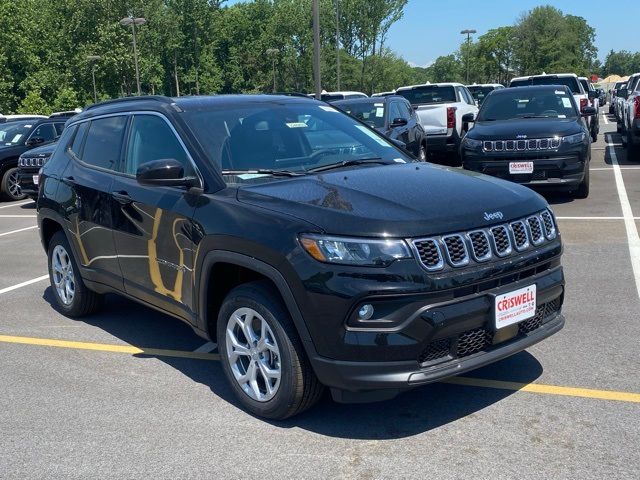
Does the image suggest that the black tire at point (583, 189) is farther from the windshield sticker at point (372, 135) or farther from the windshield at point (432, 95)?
the windshield at point (432, 95)

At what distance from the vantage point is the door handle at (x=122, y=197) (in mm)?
5047

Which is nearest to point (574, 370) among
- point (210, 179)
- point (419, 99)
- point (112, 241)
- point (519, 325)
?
point (519, 325)

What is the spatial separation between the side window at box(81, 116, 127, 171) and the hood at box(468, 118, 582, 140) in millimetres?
6662

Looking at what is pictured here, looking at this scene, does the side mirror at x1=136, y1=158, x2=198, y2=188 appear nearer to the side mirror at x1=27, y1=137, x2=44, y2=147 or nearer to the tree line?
the side mirror at x1=27, y1=137, x2=44, y2=147

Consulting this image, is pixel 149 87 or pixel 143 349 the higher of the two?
pixel 149 87

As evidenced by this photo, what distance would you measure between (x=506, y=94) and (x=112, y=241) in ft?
29.6

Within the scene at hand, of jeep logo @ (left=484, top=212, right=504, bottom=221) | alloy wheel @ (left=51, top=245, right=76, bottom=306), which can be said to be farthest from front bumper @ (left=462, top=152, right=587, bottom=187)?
jeep logo @ (left=484, top=212, right=504, bottom=221)

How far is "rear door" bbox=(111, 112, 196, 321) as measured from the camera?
4504 millimetres

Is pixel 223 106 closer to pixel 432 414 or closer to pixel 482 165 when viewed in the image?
pixel 432 414

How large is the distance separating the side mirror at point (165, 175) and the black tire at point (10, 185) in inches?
516

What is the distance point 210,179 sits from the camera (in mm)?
4367

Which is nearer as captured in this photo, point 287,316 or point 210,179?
point 287,316

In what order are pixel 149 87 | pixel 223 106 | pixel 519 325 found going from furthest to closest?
pixel 149 87 → pixel 223 106 → pixel 519 325

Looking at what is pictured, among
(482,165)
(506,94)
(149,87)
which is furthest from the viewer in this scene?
(149,87)
